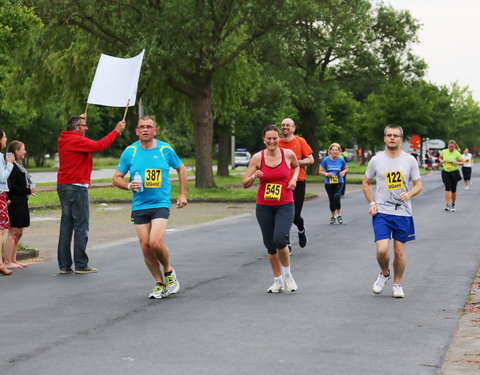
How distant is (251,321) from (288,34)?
79.2 ft

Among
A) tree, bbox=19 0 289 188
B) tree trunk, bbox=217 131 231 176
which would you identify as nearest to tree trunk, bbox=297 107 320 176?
tree trunk, bbox=217 131 231 176

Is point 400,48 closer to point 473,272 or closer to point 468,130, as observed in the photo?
point 473,272

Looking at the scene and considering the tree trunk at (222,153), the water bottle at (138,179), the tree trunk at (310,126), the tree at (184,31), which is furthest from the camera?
the tree trunk at (310,126)

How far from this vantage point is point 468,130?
115875mm

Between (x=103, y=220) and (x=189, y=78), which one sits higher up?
(x=189, y=78)

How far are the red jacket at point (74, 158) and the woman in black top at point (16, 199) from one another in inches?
31.9

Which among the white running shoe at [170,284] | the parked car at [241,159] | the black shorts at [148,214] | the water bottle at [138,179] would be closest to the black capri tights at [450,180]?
the white running shoe at [170,284]

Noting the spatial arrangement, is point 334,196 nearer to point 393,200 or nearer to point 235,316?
point 393,200

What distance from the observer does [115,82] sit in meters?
11.1

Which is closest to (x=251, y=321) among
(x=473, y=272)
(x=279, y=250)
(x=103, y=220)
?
(x=279, y=250)

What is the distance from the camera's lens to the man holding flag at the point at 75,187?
35.2 feet

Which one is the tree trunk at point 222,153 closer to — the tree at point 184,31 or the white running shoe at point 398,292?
the tree at point 184,31

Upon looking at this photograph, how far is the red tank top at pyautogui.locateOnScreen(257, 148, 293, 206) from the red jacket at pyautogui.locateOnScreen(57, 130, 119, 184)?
2440 mm

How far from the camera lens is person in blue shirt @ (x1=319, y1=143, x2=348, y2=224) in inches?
733
